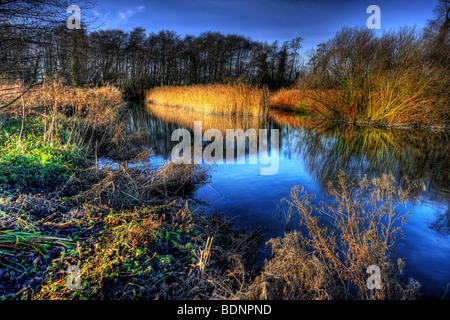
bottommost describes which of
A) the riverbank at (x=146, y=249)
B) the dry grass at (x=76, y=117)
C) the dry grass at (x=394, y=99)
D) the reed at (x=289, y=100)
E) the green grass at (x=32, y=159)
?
the riverbank at (x=146, y=249)

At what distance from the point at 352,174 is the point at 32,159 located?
24.6 ft

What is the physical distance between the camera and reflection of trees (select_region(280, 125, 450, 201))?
663cm

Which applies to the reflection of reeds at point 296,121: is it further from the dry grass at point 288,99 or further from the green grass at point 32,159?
the green grass at point 32,159

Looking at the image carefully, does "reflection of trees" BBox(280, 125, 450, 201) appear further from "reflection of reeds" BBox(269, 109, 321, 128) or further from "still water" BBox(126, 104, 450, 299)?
"reflection of reeds" BBox(269, 109, 321, 128)

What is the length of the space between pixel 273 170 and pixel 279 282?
4.70 metres

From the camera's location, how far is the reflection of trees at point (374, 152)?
6.63 meters

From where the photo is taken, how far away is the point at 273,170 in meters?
6.77

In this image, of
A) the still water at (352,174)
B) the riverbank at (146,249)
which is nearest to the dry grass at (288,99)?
the still water at (352,174)

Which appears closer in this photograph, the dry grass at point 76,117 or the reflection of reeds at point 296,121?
the dry grass at point 76,117

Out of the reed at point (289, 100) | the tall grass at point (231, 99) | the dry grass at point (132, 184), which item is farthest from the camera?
the reed at point (289, 100)

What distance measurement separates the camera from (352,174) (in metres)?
6.47

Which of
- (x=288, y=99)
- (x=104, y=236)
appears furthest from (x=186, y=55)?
(x=104, y=236)

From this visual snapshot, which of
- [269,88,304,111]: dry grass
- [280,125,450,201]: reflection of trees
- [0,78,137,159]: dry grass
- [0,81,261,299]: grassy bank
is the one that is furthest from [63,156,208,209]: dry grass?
[269,88,304,111]: dry grass
